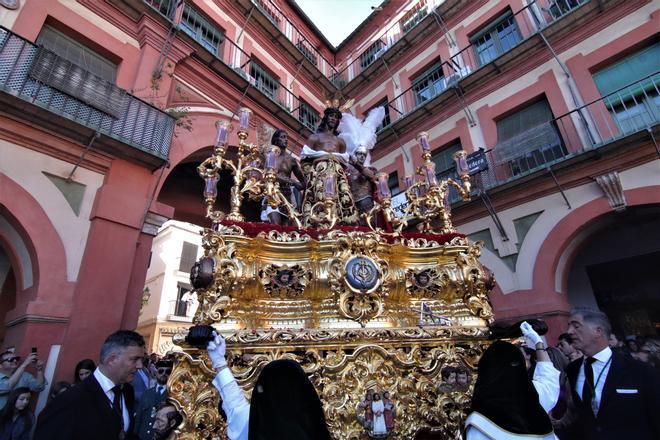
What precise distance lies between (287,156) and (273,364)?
3.59 m

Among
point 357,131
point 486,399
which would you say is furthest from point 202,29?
point 486,399

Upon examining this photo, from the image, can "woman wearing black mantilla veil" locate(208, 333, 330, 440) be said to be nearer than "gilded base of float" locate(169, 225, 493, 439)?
Yes

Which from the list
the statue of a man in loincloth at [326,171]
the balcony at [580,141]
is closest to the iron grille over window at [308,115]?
the balcony at [580,141]

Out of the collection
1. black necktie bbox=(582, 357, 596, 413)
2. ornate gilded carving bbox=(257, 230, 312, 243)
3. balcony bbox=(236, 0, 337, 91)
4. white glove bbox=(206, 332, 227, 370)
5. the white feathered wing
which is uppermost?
balcony bbox=(236, 0, 337, 91)

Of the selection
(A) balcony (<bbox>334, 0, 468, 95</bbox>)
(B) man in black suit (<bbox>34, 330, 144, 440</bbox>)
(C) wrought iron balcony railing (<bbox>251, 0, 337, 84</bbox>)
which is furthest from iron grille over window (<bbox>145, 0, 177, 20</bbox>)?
(B) man in black suit (<bbox>34, 330, 144, 440</bbox>)

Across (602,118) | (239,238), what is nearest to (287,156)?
(239,238)

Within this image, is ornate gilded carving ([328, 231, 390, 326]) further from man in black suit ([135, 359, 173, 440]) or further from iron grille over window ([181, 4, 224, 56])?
iron grille over window ([181, 4, 224, 56])

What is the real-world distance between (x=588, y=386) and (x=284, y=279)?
235cm

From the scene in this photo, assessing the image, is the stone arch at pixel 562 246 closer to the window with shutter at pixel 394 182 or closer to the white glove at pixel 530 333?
the window with shutter at pixel 394 182

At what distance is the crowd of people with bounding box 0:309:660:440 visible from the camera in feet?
4.98

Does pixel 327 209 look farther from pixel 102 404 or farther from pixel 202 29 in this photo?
pixel 202 29

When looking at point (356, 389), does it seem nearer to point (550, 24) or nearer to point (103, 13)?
point (103, 13)

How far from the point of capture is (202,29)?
359 inches

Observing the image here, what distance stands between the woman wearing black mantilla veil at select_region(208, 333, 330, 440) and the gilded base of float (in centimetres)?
113
